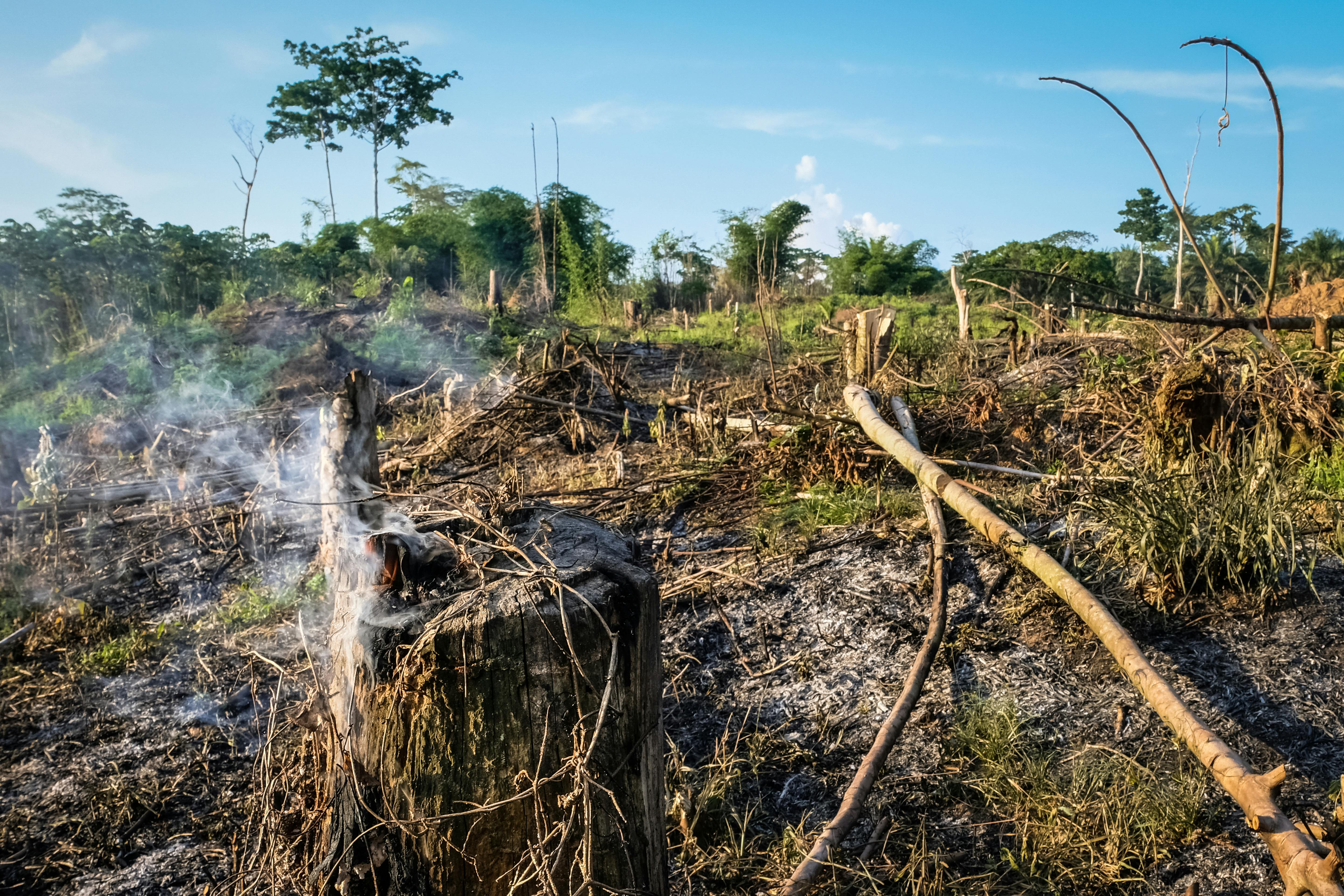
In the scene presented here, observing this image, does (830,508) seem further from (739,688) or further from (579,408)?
(579,408)

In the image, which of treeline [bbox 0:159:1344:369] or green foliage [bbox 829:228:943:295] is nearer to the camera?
treeline [bbox 0:159:1344:369]

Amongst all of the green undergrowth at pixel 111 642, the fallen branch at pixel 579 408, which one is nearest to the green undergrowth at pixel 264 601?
the green undergrowth at pixel 111 642

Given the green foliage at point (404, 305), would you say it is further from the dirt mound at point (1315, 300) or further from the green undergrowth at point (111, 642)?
the dirt mound at point (1315, 300)

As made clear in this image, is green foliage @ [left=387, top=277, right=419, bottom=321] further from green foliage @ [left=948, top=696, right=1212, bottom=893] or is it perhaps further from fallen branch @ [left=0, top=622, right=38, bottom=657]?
green foliage @ [left=948, top=696, right=1212, bottom=893]

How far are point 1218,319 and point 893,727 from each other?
1.65m

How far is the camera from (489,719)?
1.45 meters

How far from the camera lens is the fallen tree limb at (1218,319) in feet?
7.43

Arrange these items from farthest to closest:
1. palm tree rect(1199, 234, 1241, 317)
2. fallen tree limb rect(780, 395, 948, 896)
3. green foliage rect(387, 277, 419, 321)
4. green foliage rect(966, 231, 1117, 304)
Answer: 1. green foliage rect(966, 231, 1117, 304)
2. green foliage rect(387, 277, 419, 321)
3. palm tree rect(1199, 234, 1241, 317)
4. fallen tree limb rect(780, 395, 948, 896)

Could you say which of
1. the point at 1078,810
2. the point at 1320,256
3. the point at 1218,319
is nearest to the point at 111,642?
the point at 1078,810

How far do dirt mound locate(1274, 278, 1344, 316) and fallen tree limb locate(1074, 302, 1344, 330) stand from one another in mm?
6946

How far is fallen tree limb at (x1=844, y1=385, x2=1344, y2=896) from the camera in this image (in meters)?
1.59

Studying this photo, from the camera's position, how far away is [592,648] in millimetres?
1464

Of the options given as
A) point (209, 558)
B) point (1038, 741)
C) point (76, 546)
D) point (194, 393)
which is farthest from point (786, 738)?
point (194, 393)

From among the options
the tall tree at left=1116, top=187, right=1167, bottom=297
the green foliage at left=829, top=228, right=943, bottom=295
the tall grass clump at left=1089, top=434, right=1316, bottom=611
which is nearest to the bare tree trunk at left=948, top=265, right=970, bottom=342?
the tall grass clump at left=1089, top=434, right=1316, bottom=611
